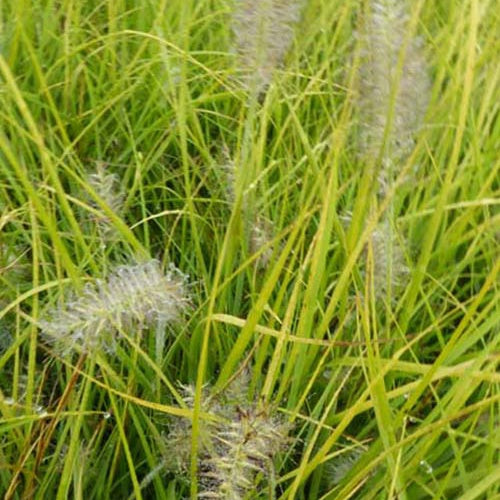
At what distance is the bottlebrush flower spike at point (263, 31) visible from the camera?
2.64ft

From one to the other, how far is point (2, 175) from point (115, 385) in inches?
15.3

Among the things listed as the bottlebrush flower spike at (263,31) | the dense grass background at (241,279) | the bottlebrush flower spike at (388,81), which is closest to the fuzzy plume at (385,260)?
the dense grass background at (241,279)

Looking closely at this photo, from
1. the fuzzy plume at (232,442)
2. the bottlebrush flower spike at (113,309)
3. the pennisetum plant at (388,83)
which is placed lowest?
the fuzzy plume at (232,442)

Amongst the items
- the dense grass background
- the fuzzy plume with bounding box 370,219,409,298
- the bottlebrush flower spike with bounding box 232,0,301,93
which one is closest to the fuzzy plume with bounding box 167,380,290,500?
the dense grass background

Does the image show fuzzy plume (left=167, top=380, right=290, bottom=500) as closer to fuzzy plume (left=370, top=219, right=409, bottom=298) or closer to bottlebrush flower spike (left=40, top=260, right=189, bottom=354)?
bottlebrush flower spike (left=40, top=260, right=189, bottom=354)

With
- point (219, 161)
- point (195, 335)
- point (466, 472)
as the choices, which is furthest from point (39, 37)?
point (466, 472)

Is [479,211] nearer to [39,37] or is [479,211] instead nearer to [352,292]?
[352,292]

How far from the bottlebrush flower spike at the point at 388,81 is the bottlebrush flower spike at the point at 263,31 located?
3.2 inches

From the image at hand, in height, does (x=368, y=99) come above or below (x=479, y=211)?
above

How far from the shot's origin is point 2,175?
118 centimetres

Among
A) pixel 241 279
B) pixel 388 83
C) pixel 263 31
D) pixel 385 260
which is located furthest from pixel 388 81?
pixel 241 279

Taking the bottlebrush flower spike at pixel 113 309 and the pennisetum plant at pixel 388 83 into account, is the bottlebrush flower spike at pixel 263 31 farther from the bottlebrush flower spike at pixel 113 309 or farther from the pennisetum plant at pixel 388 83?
the bottlebrush flower spike at pixel 113 309

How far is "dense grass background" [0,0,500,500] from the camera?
841 mm

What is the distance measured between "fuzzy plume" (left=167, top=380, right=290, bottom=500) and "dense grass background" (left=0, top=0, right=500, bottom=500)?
A: 22 mm
